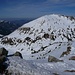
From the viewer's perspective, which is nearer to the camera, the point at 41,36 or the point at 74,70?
the point at 74,70

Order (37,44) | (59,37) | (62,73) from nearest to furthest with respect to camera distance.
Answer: (62,73), (37,44), (59,37)

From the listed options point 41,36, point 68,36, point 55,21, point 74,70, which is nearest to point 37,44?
point 41,36

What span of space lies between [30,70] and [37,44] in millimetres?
131686

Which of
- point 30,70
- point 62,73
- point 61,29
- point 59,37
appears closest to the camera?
point 30,70

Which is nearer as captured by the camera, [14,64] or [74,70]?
[14,64]

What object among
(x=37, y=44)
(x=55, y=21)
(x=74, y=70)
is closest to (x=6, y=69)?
(x=74, y=70)

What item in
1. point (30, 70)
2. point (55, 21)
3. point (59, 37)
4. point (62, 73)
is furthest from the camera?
point (55, 21)

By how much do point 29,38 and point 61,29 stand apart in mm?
33911

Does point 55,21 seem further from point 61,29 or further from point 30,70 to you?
point 30,70

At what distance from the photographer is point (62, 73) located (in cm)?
2583

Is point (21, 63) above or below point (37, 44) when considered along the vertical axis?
above

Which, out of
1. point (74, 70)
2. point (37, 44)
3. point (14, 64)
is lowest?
point (37, 44)

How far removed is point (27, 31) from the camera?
189 metres

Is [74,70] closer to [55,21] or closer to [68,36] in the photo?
[68,36]
